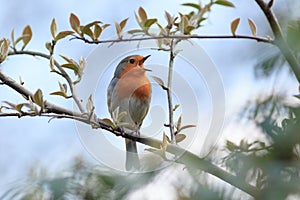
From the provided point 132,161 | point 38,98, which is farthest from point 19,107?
point 132,161

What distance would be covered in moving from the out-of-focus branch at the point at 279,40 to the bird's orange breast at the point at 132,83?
0.29 m

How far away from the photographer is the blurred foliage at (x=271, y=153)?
6.5 inches

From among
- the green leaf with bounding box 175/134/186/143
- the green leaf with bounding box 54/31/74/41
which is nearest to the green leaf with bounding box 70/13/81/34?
the green leaf with bounding box 54/31/74/41

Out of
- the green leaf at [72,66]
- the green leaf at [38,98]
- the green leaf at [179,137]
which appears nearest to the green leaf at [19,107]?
the green leaf at [38,98]

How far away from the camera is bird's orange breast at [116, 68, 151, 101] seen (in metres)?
0.77

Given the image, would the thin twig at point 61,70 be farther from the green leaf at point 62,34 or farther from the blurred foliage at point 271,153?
the blurred foliage at point 271,153

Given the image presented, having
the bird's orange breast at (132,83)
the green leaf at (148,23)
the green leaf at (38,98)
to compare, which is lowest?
the bird's orange breast at (132,83)

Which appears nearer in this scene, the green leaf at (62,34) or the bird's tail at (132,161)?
the bird's tail at (132,161)

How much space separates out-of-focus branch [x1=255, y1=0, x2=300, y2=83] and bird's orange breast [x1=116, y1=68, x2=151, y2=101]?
0.95 ft

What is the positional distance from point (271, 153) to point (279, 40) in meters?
0.11

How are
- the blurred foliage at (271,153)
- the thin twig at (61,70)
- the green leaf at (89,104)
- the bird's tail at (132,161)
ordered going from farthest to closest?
the thin twig at (61,70), the green leaf at (89,104), the bird's tail at (132,161), the blurred foliage at (271,153)

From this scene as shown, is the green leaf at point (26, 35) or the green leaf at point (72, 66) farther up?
the green leaf at point (26, 35)

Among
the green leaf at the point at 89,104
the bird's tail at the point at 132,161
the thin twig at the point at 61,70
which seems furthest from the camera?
the thin twig at the point at 61,70

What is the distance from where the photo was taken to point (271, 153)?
0.18 meters
